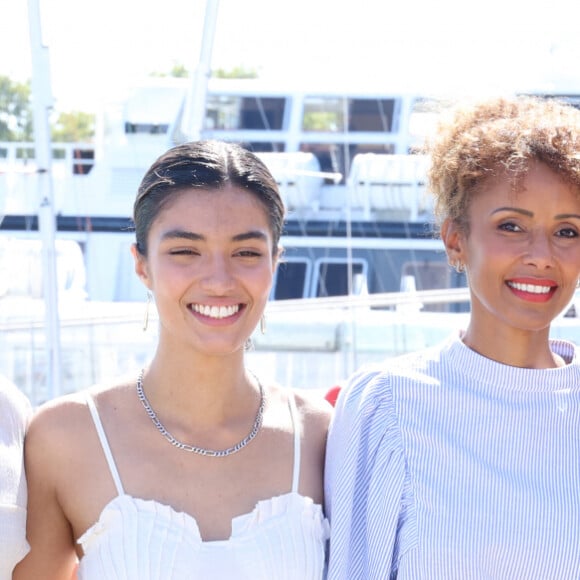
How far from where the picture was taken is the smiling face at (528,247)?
2.57 m

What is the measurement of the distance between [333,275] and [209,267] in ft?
30.9

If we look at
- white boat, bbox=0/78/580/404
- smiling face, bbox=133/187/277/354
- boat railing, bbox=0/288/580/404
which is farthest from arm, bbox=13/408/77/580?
white boat, bbox=0/78/580/404

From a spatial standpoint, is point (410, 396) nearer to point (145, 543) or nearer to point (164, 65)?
point (145, 543)

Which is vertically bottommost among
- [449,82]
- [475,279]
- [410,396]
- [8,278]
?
[8,278]

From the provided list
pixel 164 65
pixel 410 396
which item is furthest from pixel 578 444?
pixel 164 65

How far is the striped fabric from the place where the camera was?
7.84 ft

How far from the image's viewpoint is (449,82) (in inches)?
356

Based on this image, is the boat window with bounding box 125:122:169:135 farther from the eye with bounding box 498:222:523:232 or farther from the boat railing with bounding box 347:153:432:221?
the eye with bounding box 498:222:523:232

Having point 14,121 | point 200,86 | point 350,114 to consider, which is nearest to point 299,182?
point 350,114

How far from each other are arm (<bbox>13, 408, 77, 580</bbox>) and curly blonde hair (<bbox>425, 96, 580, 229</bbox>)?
108cm

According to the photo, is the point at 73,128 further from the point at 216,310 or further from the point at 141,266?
the point at 216,310

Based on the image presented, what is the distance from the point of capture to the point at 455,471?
98.0 inches

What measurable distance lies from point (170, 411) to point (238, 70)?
38.9 meters

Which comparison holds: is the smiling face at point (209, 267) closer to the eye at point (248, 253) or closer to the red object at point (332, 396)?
the eye at point (248, 253)
